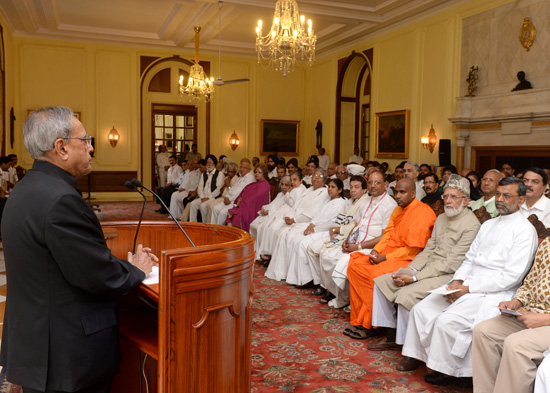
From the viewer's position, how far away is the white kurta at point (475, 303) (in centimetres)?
367

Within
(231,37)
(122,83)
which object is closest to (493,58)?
(231,37)

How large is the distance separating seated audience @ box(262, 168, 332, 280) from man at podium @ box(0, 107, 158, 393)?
16.7 ft

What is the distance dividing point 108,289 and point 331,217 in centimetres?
511

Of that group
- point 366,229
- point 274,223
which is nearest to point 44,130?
point 366,229

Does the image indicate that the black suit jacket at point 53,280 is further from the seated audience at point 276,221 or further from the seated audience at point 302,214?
the seated audience at point 276,221

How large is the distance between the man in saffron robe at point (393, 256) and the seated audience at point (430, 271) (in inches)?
6.4

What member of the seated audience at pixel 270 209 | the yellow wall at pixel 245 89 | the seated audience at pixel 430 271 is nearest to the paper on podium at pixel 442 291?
the seated audience at pixel 430 271

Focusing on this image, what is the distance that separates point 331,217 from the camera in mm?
6918

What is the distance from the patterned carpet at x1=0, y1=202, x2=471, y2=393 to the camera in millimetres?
3738

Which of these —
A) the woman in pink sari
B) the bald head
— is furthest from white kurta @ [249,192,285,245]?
the bald head

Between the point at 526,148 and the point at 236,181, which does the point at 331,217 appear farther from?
the point at 526,148

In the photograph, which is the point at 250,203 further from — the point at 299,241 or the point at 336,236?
the point at 336,236

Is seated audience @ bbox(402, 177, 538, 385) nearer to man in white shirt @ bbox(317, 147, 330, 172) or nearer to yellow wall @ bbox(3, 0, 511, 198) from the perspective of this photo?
yellow wall @ bbox(3, 0, 511, 198)

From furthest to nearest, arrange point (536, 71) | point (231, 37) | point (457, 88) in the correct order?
1. point (231, 37)
2. point (457, 88)
3. point (536, 71)
